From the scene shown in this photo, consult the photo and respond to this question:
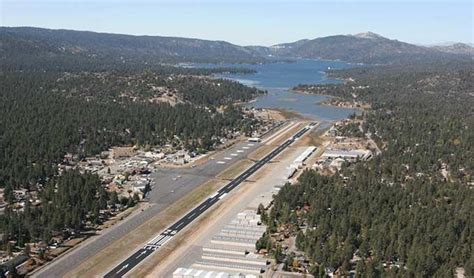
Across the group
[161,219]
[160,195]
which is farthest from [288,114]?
[161,219]

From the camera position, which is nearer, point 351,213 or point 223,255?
point 223,255

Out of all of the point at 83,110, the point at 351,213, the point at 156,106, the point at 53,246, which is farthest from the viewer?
the point at 156,106

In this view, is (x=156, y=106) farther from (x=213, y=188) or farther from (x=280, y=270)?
(x=280, y=270)

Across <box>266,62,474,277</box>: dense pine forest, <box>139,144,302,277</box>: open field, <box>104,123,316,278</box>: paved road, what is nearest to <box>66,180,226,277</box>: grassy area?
<box>104,123,316,278</box>: paved road

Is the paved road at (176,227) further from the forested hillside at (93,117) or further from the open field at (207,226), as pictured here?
the forested hillside at (93,117)

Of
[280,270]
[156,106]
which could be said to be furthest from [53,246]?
[156,106]

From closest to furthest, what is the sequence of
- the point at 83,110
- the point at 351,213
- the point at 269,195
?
the point at 351,213, the point at 269,195, the point at 83,110
